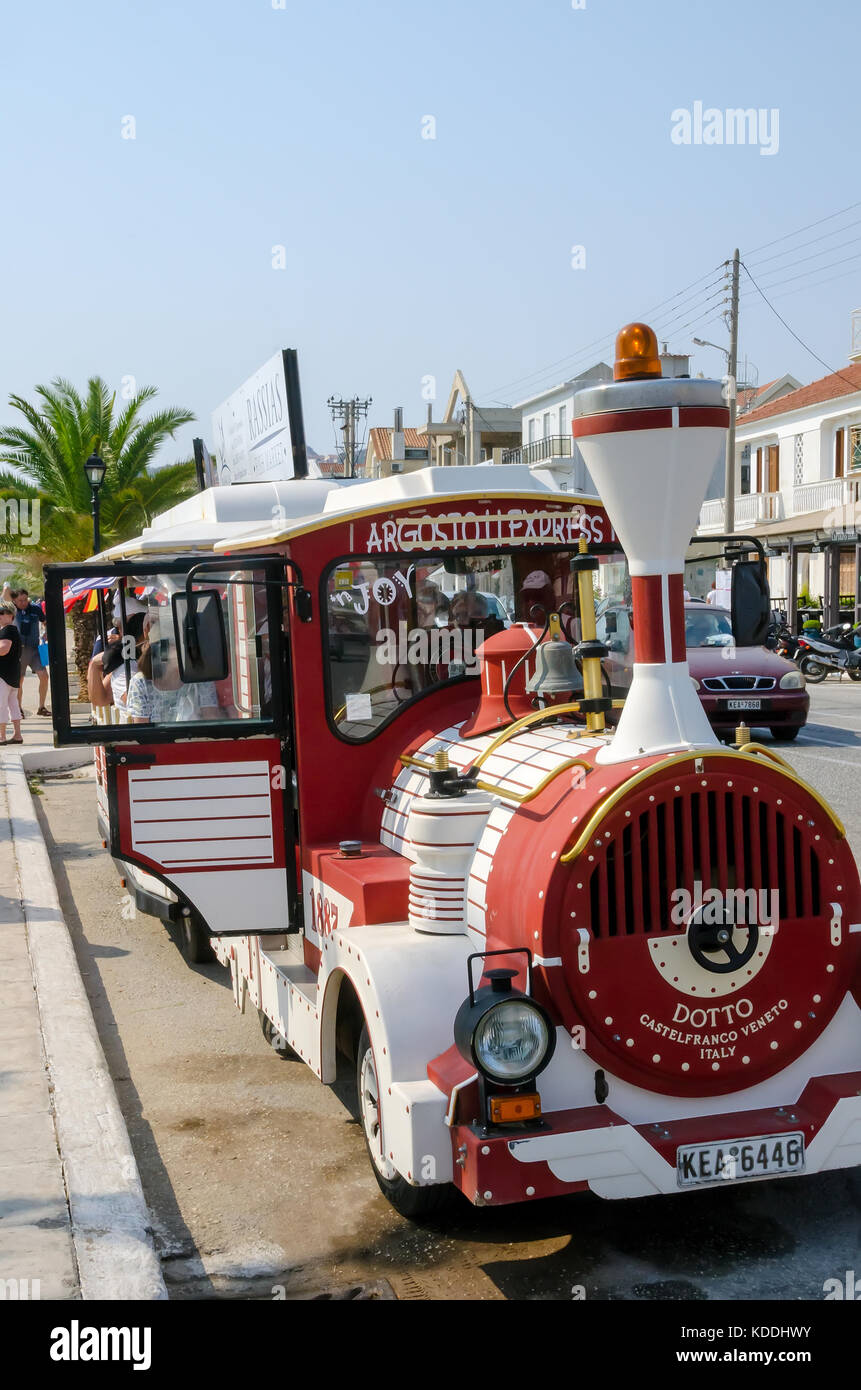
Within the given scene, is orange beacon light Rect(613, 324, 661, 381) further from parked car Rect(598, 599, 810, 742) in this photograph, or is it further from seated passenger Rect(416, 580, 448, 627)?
parked car Rect(598, 599, 810, 742)

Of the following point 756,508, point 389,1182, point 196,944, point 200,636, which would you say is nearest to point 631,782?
point 389,1182

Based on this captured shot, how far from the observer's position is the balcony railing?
52.5 metres

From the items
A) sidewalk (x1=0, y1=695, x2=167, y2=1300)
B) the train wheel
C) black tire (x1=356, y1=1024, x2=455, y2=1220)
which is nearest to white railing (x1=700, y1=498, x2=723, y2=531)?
sidewalk (x1=0, y1=695, x2=167, y2=1300)

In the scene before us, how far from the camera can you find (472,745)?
4914 millimetres

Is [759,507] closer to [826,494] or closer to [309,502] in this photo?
[826,494]

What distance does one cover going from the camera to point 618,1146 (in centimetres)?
367

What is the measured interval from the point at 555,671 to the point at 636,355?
1204 millimetres

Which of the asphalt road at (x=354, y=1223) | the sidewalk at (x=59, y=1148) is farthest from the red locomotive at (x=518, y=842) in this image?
the sidewalk at (x=59, y=1148)

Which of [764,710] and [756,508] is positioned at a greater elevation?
[756,508]

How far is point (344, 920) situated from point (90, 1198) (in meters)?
1.23

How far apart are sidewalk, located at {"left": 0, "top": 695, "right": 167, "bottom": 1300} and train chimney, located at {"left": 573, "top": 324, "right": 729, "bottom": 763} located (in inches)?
83.0

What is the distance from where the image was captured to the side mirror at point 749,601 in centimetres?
521
